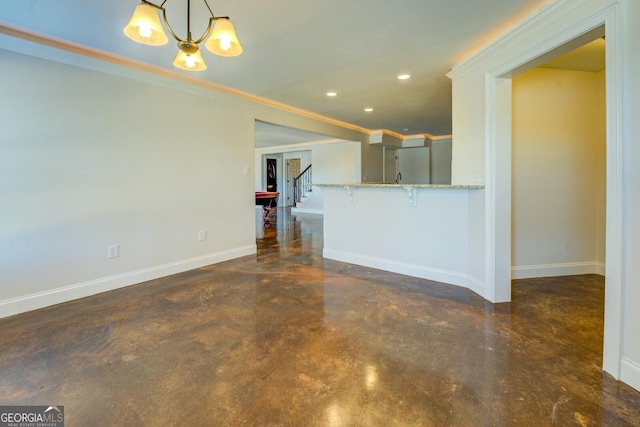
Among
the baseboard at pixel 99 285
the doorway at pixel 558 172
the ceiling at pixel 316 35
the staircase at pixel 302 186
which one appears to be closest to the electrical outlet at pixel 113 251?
the baseboard at pixel 99 285

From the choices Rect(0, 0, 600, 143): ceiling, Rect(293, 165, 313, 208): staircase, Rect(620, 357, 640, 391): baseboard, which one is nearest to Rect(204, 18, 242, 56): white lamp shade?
Rect(0, 0, 600, 143): ceiling

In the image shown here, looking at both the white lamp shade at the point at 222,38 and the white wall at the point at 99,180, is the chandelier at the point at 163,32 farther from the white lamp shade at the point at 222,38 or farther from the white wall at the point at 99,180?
the white wall at the point at 99,180

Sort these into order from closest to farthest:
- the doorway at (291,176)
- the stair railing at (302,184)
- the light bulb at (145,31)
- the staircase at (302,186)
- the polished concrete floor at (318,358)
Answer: the polished concrete floor at (318,358) < the light bulb at (145,31) < the staircase at (302,186) < the stair railing at (302,184) < the doorway at (291,176)

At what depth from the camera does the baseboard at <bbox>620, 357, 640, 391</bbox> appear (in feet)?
4.87

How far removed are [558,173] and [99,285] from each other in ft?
16.4

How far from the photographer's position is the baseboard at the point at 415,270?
2.96m

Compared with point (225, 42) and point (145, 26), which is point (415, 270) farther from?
point (145, 26)

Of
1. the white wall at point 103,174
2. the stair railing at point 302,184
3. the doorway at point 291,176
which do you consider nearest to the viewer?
the white wall at point 103,174

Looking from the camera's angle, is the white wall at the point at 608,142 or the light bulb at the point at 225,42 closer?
the white wall at the point at 608,142

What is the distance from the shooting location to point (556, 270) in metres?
3.35

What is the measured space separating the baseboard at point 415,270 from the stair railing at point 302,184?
6609mm

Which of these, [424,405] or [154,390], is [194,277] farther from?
[424,405]

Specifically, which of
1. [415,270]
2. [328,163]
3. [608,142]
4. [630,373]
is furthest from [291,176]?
[630,373]

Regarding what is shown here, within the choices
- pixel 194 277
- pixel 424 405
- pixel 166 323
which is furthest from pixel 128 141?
pixel 424 405
